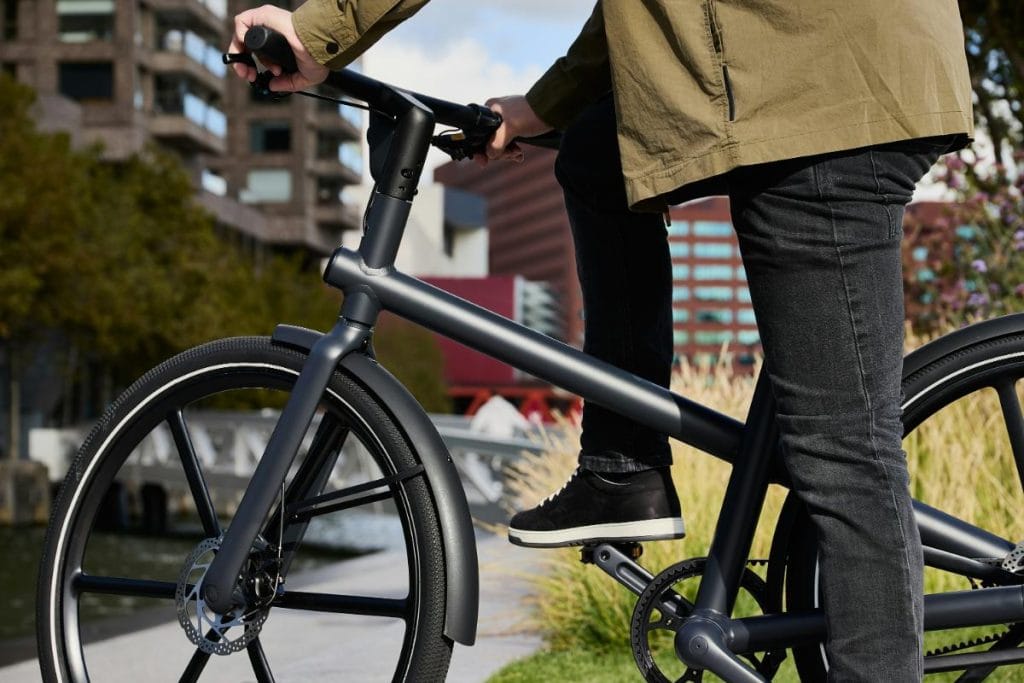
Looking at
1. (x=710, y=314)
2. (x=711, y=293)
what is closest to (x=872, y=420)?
(x=710, y=314)

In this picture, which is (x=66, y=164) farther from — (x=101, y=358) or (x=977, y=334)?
(x=977, y=334)

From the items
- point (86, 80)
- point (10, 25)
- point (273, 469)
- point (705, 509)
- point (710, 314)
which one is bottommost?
point (705, 509)

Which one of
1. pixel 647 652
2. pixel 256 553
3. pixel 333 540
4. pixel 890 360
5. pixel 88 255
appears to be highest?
pixel 88 255

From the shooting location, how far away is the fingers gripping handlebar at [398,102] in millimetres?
2059

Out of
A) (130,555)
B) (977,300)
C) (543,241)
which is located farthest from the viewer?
(543,241)

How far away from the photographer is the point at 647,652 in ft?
7.18

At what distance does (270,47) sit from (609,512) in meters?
0.90

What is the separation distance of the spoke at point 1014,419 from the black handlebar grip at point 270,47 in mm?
1196

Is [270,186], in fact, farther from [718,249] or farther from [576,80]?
[576,80]

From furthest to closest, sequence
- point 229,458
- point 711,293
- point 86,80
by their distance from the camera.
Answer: point 711,293 < point 86,80 < point 229,458

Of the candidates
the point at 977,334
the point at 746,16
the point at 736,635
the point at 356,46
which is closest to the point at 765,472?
the point at 736,635

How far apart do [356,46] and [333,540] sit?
3145 cm

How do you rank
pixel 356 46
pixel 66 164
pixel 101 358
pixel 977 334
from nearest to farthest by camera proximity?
pixel 356 46 → pixel 977 334 → pixel 66 164 → pixel 101 358

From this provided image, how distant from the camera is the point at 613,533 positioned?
2.30 metres
